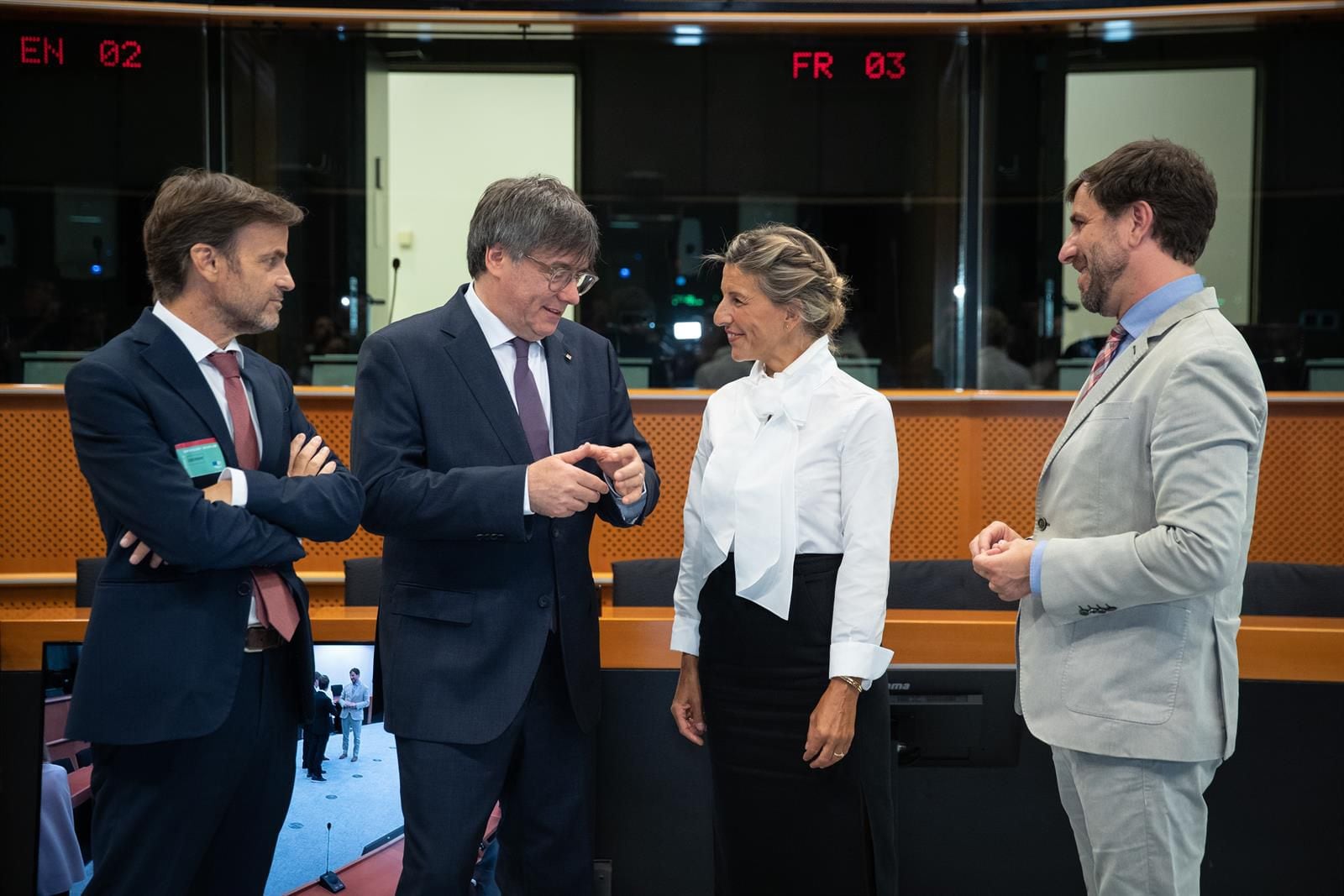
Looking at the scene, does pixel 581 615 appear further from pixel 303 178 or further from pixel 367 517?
pixel 303 178

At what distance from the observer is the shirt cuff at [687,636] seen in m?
2.16

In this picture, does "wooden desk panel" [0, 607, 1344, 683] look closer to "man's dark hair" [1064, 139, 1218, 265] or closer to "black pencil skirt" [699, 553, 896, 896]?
"black pencil skirt" [699, 553, 896, 896]

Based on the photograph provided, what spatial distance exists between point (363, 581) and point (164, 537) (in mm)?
2075

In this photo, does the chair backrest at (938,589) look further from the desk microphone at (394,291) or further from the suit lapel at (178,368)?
the desk microphone at (394,291)

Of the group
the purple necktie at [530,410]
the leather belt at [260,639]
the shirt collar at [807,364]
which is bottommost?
the leather belt at [260,639]

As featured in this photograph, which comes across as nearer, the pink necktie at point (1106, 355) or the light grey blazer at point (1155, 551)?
the light grey blazer at point (1155, 551)

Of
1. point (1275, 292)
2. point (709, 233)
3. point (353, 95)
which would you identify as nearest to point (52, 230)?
point (353, 95)

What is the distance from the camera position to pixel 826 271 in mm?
2184

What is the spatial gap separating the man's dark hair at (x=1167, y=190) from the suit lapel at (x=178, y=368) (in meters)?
1.51

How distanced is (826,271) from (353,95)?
5.69 metres

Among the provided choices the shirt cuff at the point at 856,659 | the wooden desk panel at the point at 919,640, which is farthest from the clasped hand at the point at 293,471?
the shirt cuff at the point at 856,659

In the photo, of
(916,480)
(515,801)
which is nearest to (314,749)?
(515,801)

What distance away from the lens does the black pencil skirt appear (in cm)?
202

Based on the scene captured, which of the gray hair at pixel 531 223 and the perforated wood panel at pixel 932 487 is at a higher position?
the gray hair at pixel 531 223
